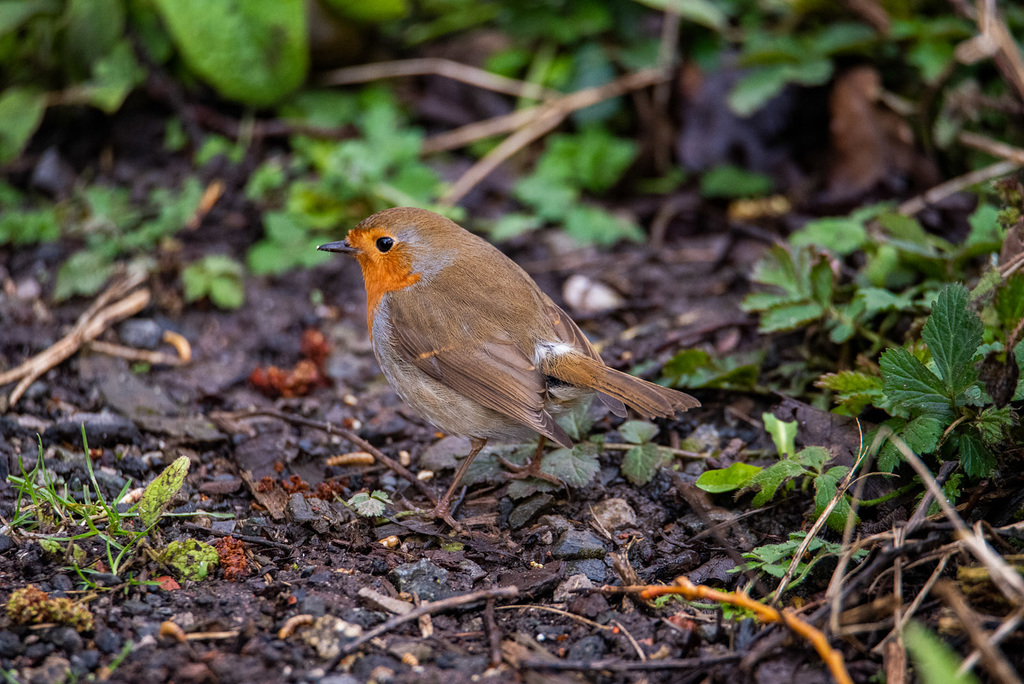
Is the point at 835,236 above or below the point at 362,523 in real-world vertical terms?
above

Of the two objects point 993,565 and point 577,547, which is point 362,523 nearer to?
point 577,547

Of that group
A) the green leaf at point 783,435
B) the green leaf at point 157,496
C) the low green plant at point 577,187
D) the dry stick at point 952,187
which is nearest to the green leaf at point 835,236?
the dry stick at point 952,187

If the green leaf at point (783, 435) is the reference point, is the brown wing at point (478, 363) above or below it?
above

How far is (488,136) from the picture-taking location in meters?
6.11

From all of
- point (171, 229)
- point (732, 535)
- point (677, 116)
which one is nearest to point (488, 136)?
point (677, 116)

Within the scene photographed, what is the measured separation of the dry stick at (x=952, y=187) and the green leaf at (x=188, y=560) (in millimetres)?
3889

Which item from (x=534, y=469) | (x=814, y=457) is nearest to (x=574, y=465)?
(x=534, y=469)

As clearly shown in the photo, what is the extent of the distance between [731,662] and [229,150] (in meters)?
4.84

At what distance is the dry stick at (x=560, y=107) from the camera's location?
5957 mm

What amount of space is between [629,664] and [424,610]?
2.13 feet

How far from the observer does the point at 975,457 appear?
274cm

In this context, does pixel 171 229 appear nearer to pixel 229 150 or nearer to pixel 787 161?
pixel 229 150

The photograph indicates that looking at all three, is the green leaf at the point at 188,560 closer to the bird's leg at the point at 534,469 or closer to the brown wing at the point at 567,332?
the bird's leg at the point at 534,469

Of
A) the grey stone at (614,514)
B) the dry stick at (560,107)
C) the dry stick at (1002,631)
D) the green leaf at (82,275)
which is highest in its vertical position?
the dry stick at (560,107)
